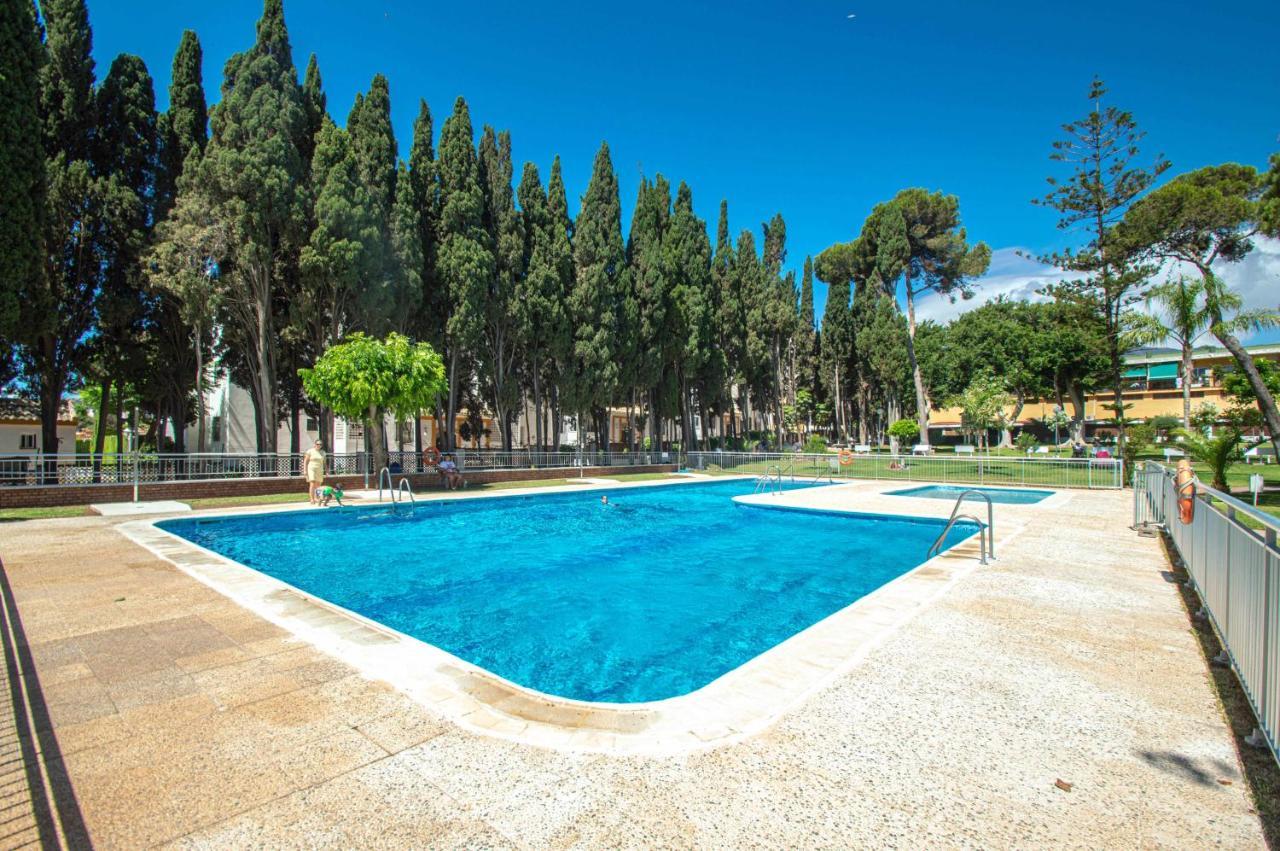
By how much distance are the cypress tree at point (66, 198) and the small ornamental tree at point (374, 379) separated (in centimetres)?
781

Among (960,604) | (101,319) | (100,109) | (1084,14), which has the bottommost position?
(960,604)

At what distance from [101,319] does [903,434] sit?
4084cm

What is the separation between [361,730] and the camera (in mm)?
2971

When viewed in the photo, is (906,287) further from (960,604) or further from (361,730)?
(361,730)

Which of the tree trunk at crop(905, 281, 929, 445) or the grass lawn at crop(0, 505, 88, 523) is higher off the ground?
the tree trunk at crop(905, 281, 929, 445)

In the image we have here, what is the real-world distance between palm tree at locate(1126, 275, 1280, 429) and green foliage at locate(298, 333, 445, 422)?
21556 millimetres

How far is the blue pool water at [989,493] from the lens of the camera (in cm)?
1614

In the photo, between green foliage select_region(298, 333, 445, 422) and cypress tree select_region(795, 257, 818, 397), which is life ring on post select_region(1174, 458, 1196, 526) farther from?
cypress tree select_region(795, 257, 818, 397)

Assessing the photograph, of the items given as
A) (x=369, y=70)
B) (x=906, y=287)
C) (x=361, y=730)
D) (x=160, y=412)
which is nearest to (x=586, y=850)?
(x=361, y=730)

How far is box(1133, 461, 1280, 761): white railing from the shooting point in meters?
2.74

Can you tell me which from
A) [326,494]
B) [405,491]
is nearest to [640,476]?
[405,491]

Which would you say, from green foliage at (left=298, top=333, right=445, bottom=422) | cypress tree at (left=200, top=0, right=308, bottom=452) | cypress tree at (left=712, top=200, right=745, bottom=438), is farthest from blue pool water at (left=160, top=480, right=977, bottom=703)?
cypress tree at (left=712, top=200, right=745, bottom=438)

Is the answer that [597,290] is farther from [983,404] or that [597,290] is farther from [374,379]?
[983,404]

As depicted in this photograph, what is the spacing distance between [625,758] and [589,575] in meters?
6.34
